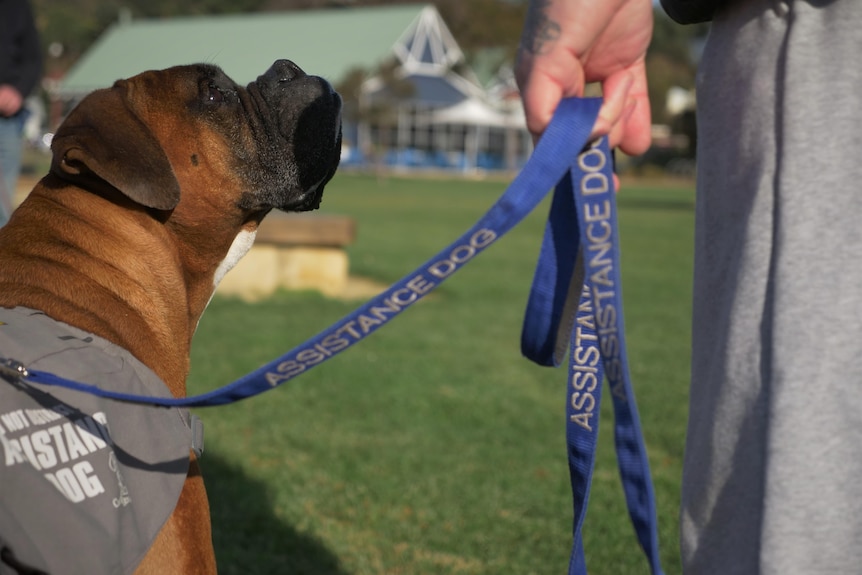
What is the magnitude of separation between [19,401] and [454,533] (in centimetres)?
280

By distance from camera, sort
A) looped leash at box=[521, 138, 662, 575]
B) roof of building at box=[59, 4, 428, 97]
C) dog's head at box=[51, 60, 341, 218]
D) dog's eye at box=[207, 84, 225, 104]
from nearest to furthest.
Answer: looped leash at box=[521, 138, 662, 575], dog's head at box=[51, 60, 341, 218], dog's eye at box=[207, 84, 225, 104], roof of building at box=[59, 4, 428, 97]

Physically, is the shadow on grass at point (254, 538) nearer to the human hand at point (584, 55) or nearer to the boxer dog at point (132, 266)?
the boxer dog at point (132, 266)

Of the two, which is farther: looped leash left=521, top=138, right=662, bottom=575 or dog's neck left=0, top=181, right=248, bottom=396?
dog's neck left=0, top=181, right=248, bottom=396

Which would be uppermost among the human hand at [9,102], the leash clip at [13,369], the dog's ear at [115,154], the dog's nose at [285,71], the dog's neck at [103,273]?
the dog's nose at [285,71]

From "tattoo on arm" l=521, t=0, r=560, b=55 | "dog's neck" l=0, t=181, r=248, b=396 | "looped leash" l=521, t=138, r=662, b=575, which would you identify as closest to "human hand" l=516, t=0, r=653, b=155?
"tattoo on arm" l=521, t=0, r=560, b=55

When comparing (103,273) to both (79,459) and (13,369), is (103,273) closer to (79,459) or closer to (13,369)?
(13,369)

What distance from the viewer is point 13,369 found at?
2213 mm

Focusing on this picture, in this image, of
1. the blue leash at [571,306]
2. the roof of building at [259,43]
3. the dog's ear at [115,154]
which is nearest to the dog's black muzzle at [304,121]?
the dog's ear at [115,154]

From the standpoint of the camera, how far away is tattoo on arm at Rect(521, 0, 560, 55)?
6.58 feet

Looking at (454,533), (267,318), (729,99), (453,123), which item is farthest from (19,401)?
(453,123)

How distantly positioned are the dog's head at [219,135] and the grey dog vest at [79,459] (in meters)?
0.53

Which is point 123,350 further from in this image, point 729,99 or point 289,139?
point 729,99

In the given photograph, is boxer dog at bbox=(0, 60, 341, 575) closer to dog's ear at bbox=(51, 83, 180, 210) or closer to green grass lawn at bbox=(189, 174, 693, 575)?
dog's ear at bbox=(51, 83, 180, 210)

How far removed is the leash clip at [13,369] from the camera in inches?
87.0
